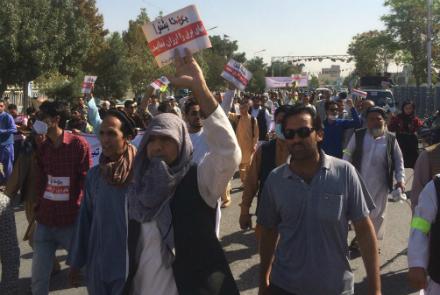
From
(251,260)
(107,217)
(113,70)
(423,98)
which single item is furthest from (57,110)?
(113,70)

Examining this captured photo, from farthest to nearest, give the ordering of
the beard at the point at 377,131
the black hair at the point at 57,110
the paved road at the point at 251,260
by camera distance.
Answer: the beard at the point at 377,131 → the paved road at the point at 251,260 → the black hair at the point at 57,110

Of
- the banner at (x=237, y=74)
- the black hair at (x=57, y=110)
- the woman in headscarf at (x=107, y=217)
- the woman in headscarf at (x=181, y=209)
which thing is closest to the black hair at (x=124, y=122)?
the woman in headscarf at (x=107, y=217)

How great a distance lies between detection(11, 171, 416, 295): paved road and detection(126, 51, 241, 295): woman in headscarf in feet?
9.29

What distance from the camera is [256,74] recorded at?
284 ft

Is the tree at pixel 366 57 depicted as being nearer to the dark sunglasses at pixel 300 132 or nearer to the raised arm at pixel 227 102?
the raised arm at pixel 227 102

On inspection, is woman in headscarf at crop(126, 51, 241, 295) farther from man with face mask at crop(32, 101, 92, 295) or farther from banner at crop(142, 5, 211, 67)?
man with face mask at crop(32, 101, 92, 295)

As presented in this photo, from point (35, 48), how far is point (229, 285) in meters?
24.8

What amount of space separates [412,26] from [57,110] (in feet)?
133

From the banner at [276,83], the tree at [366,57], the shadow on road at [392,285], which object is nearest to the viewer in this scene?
the shadow on road at [392,285]

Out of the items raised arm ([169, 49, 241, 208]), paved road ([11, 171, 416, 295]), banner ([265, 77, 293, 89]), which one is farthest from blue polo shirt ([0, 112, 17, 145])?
banner ([265, 77, 293, 89])

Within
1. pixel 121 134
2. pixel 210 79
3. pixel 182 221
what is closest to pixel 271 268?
pixel 182 221

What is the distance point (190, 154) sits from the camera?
8.98 feet

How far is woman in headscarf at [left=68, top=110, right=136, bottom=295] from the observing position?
279 centimetres

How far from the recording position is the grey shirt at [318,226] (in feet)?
9.50
